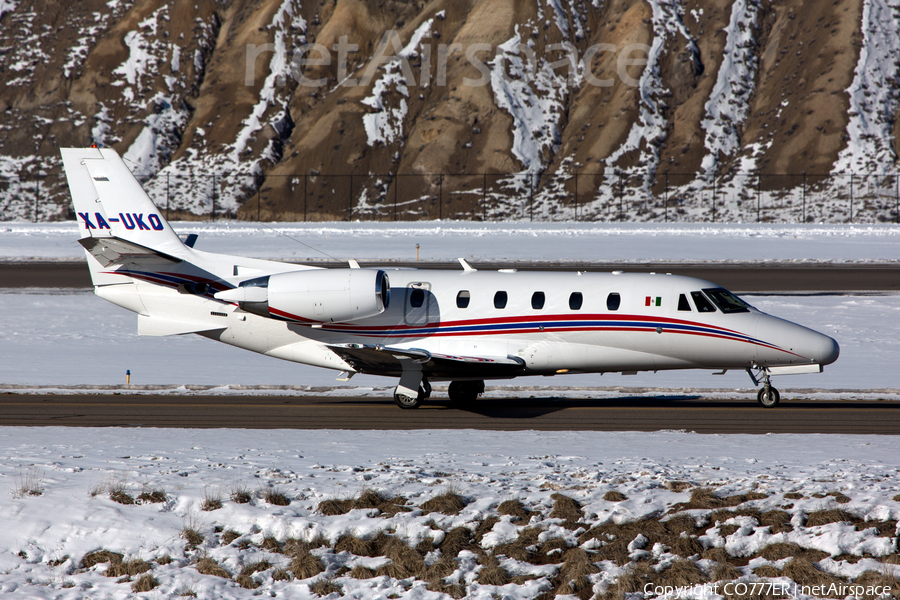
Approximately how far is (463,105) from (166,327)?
7665 centimetres

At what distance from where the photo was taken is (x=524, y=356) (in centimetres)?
1942

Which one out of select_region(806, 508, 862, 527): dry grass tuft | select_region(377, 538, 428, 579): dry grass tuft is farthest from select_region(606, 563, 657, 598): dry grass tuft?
select_region(806, 508, 862, 527): dry grass tuft

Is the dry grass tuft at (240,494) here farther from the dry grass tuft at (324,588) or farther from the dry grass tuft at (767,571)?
the dry grass tuft at (767,571)

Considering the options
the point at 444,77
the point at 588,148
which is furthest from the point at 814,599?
the point at 444,77

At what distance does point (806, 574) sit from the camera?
Result: 366 inches

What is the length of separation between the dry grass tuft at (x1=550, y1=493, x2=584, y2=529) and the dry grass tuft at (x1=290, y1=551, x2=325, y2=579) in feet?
9.24

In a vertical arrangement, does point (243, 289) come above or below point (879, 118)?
below

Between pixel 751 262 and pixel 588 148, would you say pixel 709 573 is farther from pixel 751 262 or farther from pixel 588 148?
pixel 588 148

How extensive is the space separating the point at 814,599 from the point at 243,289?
13.8m

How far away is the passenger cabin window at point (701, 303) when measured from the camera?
1917 cm

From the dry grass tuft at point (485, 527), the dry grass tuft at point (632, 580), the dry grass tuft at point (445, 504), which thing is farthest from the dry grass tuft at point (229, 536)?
the dry grass tuft at point (632, 580)

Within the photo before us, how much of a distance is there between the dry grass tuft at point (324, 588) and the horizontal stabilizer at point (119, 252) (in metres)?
12.1

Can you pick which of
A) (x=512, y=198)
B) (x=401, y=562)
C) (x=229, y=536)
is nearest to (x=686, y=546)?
(x=401, y=562)

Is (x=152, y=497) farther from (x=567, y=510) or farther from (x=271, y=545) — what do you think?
(x=567, y=510)
